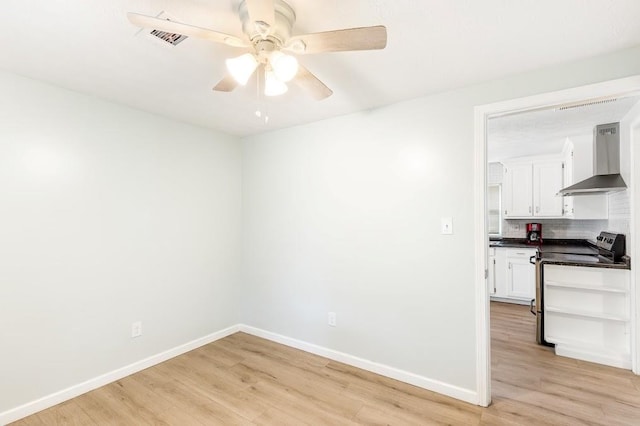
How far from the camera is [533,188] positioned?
4.92 metres

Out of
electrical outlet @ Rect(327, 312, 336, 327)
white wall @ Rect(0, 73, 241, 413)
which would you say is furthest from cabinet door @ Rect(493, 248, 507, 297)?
white wall @ Rect(0, 73, 241, 413)

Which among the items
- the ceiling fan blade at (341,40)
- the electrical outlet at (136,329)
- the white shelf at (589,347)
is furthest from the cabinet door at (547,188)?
the electrical outlet at (136,329)

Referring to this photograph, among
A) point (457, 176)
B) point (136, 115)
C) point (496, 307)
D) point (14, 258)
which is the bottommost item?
point (496, 307)

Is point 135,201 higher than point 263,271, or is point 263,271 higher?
point 135,201

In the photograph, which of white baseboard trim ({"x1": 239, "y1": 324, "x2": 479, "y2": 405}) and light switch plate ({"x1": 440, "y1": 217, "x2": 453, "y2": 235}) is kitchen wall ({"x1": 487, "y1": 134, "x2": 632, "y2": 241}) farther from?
white baseboard trim ({"x1": 239, "y1": 324, "x2": 479, "y2": 405})

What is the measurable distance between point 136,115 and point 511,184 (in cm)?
544

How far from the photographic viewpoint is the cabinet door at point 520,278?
4.64m

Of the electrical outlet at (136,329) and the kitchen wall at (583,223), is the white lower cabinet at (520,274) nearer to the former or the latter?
the kitchen wall at (583,223)

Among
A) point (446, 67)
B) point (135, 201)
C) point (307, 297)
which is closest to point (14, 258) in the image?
point (135, 201)

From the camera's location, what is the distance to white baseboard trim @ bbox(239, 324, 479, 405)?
2.26m

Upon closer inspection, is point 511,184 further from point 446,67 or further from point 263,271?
point 263,271

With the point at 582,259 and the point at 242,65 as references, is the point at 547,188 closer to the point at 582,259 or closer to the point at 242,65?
the point at 582,259

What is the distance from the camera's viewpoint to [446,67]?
6.49 ft

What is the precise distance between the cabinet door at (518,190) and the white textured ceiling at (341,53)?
11.8ft
